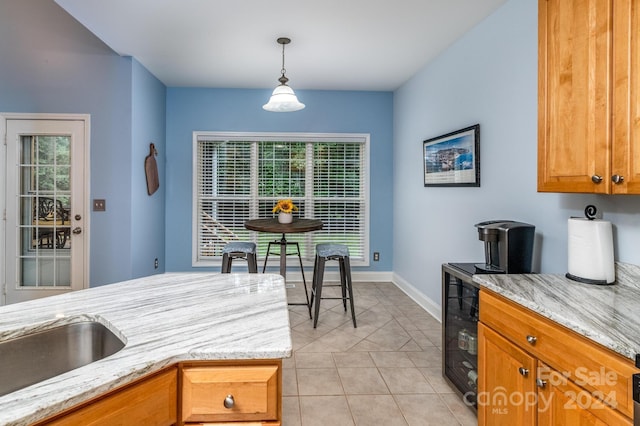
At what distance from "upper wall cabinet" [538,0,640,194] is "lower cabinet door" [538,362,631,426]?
2.46 feet

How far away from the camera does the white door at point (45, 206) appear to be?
3.77 metres

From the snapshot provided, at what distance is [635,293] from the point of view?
1547 millimetres

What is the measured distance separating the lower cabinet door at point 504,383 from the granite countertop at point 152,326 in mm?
1013

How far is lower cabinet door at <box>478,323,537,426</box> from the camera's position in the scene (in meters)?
1.45

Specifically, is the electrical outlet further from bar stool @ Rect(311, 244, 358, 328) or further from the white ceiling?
bar stool @ Rect(311, 244, 358, 328)

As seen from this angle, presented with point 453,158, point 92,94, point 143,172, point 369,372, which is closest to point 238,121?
point 143,172

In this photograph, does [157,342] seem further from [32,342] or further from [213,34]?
[213,34]

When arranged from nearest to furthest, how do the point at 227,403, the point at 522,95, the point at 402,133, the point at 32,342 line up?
the point at 227,403, the point at 32,342, the point at 522,95, the point at 402,133

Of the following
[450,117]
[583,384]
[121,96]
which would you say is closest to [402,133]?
[450,117]

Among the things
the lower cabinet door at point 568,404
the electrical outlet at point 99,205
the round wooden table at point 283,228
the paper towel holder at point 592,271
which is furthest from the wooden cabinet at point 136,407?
the electrical outlet at point 99,205

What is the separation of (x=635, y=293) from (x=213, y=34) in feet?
11.3

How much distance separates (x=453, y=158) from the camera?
130 inches

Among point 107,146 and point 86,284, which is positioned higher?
point 107,146

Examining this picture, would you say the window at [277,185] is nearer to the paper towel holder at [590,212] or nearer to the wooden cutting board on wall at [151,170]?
the wooden cutting board on wall at [151,170]
